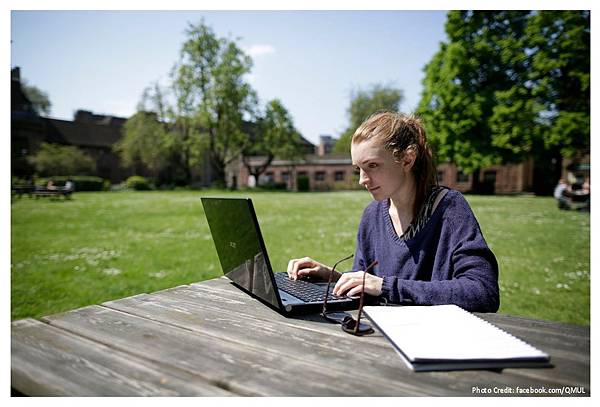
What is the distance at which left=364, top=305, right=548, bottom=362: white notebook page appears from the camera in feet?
3.38

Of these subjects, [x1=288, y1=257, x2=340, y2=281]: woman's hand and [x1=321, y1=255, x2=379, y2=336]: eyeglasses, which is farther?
[x1=288, y1=257, x2=340, y2=281]: woman's hand

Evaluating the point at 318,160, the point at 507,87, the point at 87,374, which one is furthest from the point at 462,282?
the point at 318,160

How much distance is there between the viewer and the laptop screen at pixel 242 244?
4.44 ft

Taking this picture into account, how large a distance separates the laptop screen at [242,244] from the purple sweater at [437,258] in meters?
0.45

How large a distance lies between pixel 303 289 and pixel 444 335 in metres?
0.69

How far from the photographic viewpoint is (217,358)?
108cm

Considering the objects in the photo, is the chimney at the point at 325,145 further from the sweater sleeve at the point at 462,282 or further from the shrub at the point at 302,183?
the sweater sleeve at the point at 462,282

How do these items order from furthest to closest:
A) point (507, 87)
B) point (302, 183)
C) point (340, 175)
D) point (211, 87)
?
1. point (340, 175)
2. point (302, 183)
3. point (211, 87)
4. point (507, 87)

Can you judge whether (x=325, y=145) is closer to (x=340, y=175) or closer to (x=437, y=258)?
(x=340, y=175)

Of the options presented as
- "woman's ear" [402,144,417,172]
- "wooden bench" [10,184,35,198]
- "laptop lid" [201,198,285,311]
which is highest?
"woman's ear" [402,144,417,172]

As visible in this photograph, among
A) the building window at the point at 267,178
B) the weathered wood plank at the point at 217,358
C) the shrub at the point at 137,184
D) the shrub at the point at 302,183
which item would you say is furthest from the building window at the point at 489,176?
the weathered wood plank at the point at 217,358

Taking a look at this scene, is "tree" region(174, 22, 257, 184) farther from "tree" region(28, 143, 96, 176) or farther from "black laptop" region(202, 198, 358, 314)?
"black laptop" region(202, 198, 358, 314)

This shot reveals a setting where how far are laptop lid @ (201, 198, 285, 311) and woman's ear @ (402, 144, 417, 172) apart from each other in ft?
3.00

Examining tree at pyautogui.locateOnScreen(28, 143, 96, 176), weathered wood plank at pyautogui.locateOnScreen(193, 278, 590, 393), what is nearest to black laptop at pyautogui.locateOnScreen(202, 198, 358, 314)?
weathered wood plank at pyautogui.locateOnScreen(193, 278, 590, 393)
